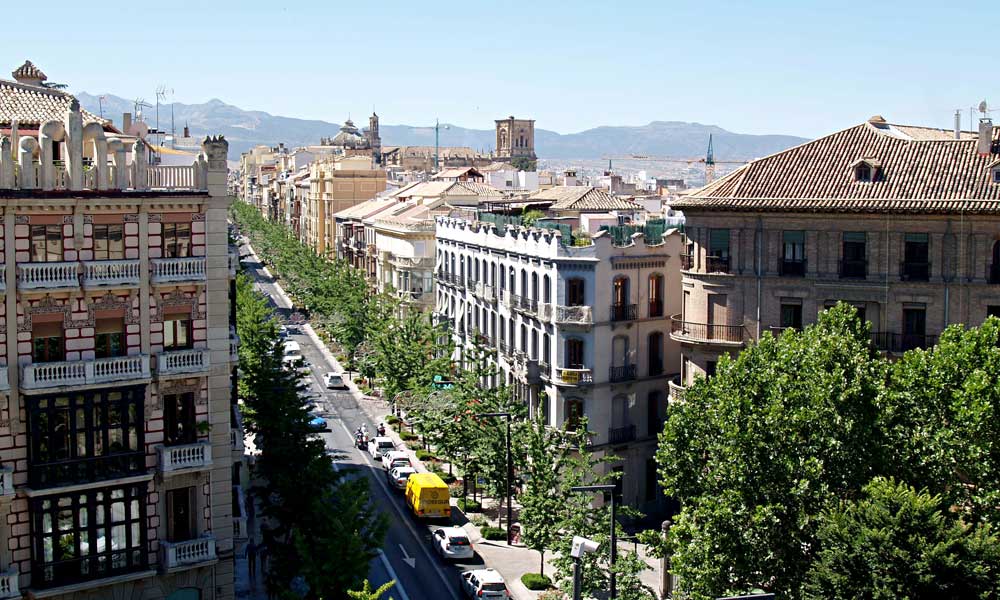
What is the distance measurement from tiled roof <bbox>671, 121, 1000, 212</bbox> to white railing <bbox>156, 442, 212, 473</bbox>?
25.6 meters

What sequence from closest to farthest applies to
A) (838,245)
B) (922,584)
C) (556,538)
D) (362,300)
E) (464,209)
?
(922,584) → (556,538) → (838,245) → (464,209) → (362,300)

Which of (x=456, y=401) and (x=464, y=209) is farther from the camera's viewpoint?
(x=464, y=209)

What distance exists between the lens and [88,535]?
3759 centimetres

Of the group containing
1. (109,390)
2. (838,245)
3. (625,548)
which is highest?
(838,245)

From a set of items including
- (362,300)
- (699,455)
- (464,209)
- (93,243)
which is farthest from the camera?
(362,300)

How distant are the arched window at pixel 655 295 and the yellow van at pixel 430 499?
47.3 feet

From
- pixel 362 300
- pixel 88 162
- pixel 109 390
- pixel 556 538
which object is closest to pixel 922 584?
pixel 556 538

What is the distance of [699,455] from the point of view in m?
42.2

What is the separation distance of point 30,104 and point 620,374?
106 ft

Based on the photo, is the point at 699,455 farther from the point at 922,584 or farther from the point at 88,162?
the point at 88,162

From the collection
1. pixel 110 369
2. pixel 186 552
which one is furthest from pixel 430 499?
pixel 110 369

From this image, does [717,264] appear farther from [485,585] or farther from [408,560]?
[408,560]

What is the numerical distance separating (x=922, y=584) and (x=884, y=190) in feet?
71.2

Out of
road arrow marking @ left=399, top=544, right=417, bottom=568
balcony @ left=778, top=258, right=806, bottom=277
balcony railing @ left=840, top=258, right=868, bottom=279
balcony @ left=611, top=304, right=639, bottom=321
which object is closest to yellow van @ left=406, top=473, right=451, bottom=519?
road arrow marking @ left=399, top=544, right=417, bottom=568
